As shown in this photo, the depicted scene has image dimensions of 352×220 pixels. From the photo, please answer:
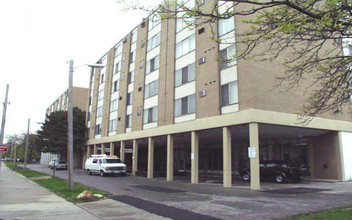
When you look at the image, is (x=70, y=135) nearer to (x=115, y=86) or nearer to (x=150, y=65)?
(x=150, y=65)

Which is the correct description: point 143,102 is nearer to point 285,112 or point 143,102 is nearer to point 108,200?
point 285,112

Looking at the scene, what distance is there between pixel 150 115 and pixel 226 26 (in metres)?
11.2

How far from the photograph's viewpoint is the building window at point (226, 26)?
19120 millimetres

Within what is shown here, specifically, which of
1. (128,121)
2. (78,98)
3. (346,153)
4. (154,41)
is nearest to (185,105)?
(154,41)

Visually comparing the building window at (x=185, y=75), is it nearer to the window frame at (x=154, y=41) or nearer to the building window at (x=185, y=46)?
the building window at (x=185, y=46)

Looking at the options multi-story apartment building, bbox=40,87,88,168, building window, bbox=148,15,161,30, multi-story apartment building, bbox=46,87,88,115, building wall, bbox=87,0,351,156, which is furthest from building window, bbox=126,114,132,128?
multi-story apartment building, bbox=46,87,88,115

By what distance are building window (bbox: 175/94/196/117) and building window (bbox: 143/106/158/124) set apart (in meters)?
3.48

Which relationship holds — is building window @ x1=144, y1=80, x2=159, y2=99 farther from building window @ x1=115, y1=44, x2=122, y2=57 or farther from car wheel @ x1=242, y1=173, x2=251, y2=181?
building window @ x1=115, y1=44, x2=122, y2=57

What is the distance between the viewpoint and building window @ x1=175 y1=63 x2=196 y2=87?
21.8 m

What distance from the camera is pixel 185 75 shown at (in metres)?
22.7

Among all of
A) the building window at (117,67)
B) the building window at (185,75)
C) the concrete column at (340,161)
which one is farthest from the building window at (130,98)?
the concrete column at (340,161)

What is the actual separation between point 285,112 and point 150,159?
1267cm

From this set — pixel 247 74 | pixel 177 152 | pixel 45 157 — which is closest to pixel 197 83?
pixel 247 74

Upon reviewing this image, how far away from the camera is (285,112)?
59.4 feet
